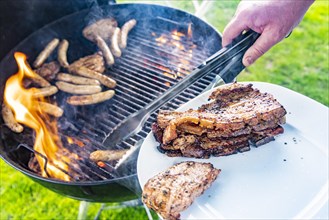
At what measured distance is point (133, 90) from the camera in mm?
2938

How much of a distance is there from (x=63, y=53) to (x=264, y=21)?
5.41ft

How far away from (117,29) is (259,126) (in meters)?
1.89

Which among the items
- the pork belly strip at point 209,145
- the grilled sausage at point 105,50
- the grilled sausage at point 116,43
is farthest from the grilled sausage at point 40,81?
the pork belly strip at point 209,145

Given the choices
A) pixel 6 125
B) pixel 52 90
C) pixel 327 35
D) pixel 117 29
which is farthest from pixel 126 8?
pixel 327 35

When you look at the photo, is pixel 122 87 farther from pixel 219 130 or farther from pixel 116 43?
pixel 219 130

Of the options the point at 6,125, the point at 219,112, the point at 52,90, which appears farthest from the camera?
the point at 52,90

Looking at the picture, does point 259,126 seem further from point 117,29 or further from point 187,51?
point 117,29

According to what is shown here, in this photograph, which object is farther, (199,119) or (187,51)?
(187,51)

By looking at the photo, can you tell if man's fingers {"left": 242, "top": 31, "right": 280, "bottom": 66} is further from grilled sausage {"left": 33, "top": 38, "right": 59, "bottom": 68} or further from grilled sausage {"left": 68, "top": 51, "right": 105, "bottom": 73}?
grilled sausage {"left": 33, "top": 38, "right": 59, "bottom": 68}

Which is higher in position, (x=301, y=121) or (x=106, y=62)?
(x=301, y=121)

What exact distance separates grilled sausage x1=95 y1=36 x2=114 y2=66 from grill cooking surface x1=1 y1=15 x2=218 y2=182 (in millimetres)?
74

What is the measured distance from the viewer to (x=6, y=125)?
266cm

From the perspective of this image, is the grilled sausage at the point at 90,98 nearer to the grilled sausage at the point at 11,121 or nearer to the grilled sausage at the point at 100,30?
the grilled sausage at the point at 11,121

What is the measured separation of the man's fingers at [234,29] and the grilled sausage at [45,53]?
151 centimetres
